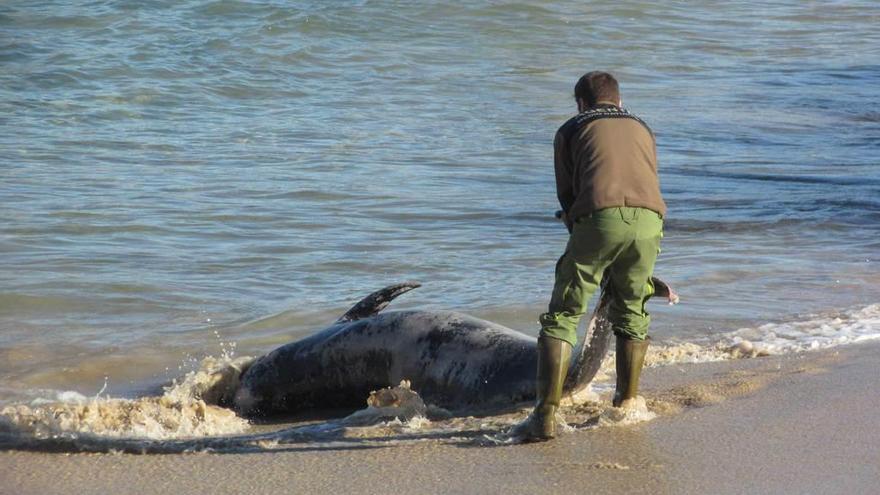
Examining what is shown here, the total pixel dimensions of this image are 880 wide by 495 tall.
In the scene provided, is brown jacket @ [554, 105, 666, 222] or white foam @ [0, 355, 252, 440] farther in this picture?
white foam @ [0, 355, 252, 440]

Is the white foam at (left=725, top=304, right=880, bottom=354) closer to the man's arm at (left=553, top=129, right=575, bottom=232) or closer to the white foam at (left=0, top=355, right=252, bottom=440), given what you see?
the man's arm at (left=553, top=129, right=575, bottom=232)

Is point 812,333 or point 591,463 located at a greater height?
point 591,463

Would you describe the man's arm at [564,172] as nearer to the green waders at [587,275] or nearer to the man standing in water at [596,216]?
the man standing in water at [596,216]

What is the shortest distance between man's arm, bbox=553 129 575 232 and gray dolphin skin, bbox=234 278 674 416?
3.12 feet

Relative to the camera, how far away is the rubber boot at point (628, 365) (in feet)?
20.2

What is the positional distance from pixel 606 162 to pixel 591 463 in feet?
4.12

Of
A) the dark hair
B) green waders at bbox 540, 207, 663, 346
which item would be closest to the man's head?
the dark hair

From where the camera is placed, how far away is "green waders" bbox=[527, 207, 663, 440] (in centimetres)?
575

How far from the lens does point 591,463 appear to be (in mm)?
5516

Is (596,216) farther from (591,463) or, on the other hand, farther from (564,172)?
(591,463)

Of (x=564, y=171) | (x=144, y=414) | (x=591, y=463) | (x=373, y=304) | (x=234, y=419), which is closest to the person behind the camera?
(x=591, y=463)

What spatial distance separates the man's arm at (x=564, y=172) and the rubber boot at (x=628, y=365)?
0.66 meters

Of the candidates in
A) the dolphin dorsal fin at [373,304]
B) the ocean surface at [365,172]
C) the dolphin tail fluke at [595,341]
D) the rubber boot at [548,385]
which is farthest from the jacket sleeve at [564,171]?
the ocean surface at [365,172]

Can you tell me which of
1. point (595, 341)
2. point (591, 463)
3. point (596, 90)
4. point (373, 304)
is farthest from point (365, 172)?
point (591, 463)
